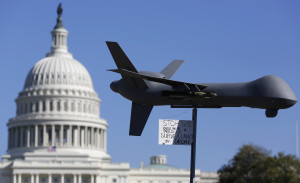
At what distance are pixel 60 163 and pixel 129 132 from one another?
179682mm

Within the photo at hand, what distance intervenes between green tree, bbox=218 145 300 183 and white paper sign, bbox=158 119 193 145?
370 ft

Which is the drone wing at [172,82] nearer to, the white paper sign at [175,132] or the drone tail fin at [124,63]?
the drone tail fin at [124,63]

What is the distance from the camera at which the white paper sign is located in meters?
19.5

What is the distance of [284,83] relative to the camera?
18609 mm

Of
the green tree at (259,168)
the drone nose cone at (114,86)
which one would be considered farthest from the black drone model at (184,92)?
the green tree at (259,168)

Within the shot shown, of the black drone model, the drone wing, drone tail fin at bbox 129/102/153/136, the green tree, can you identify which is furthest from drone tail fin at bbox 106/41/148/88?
the green tree

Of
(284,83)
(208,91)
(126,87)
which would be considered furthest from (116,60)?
(284,83)

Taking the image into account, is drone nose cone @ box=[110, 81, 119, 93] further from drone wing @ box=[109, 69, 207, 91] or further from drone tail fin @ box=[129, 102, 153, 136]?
drone wing @ box=[109, 69, 207, 91]

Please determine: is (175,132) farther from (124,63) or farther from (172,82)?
(124,63)

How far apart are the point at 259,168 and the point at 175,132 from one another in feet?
394

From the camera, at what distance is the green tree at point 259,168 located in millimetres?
133125

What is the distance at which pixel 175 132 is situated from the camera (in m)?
19.5

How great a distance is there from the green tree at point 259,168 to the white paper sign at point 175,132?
112814 millimetres

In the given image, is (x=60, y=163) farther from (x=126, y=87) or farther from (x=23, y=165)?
(x=126, y=87)
